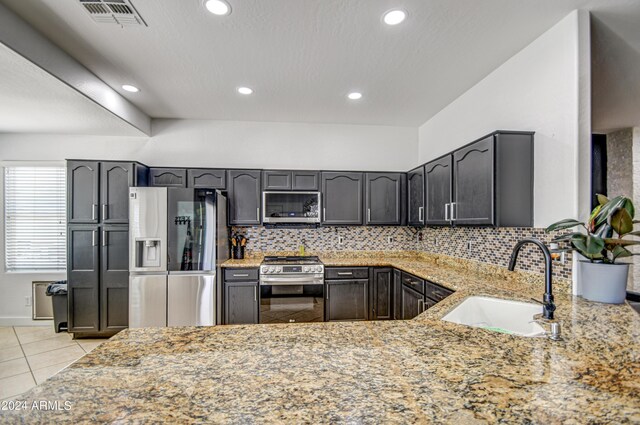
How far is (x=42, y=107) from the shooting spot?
2.88 m

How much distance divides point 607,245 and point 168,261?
359cm

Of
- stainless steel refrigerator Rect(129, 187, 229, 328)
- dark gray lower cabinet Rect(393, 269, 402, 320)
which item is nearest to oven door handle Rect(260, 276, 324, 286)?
stainless steel refrigerator Rect(129, 187, 229, 328)

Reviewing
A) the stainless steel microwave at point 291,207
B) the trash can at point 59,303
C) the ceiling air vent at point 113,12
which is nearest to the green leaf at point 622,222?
the stainless steel microwave at point 291,207

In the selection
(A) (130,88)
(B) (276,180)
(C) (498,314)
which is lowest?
(C) (498,314)

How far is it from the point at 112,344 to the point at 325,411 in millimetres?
864

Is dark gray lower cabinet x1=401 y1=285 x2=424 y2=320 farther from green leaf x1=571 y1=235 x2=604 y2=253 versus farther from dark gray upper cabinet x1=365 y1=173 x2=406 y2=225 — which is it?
green leaf x1=571 y1=235 x2=604 y2=253

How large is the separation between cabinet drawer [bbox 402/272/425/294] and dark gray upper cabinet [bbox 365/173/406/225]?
0.85m

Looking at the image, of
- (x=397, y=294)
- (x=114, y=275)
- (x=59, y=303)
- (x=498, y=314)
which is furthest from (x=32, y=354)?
(x=498, y=314)

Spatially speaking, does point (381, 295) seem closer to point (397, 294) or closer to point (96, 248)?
point (397, 294)

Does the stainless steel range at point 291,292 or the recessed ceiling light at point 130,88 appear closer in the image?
the recessed ceiling light at point 130,88

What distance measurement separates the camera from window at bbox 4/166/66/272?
389 cm

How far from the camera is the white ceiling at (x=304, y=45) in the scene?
6.11 feet

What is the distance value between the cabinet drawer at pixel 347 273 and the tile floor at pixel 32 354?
8.62 ft

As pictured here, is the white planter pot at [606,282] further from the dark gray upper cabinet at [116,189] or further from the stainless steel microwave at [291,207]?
the dark gray upper cabinet at [116,189]
